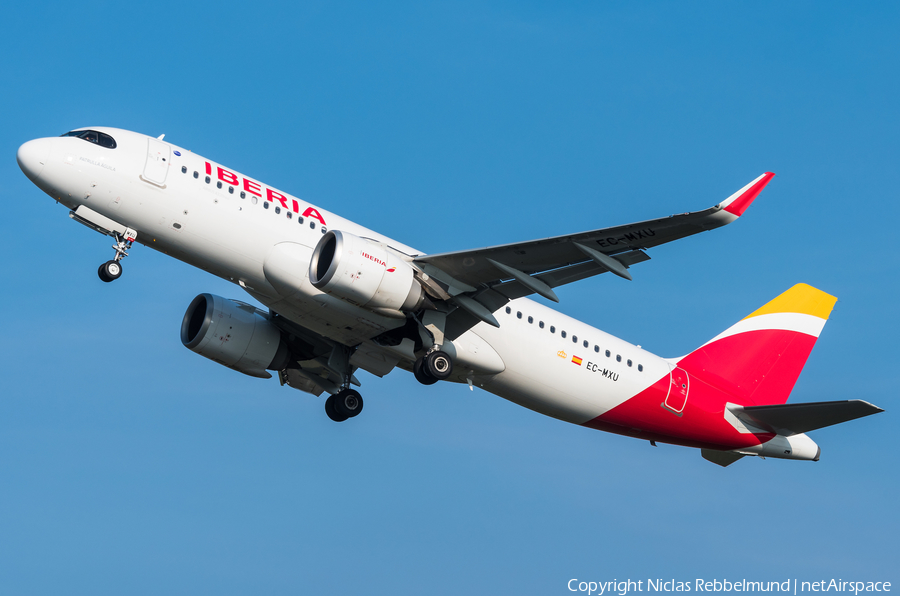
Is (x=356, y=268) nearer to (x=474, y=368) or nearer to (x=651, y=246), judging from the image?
(x=474, y=368)

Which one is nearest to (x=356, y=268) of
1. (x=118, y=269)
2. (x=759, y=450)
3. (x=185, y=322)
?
(x=118, y=269)

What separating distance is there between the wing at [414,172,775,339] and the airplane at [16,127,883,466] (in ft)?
0.16

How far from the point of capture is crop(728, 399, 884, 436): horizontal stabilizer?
26.7 metres

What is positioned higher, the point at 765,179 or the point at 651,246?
the point at 765,179

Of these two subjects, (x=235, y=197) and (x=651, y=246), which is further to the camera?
(x=235, y=197)

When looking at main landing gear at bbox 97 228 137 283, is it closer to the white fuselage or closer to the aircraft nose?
the white fuselage

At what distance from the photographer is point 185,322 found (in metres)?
29.6

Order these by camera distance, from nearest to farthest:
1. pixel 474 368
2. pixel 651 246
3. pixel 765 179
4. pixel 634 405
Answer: pixel 765 179, pixel 651 246, pixel 474 368, pixel 634 405

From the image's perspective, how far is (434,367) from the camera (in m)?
25.8

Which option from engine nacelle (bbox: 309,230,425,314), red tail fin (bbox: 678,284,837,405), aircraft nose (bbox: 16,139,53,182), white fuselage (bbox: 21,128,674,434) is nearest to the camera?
aircraft nose (bbox: 16,139,53,182)

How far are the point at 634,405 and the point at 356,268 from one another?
9954mm

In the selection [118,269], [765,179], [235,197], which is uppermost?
[765,179]

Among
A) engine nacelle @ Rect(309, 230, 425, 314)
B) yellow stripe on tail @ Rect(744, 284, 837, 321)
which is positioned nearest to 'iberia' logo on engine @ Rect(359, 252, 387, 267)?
engine nacelle @ Rect(309, 230, 425, 314)

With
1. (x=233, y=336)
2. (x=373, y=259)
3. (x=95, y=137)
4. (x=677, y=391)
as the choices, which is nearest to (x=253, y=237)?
(x=373, y=259)
